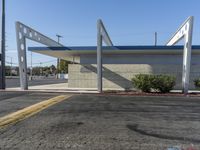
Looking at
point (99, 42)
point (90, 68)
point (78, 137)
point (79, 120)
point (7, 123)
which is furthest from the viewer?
point (90, 68)

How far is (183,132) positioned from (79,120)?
134 inches

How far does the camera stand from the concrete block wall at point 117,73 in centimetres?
2452

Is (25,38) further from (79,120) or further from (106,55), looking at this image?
(79,120)

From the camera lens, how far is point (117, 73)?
25297 millimetres

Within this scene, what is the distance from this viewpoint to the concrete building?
24.3m

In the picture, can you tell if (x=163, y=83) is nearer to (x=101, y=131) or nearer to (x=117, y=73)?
(x=117, y=73)

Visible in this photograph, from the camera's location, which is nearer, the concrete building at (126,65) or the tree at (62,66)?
the concrete building at (126,65)

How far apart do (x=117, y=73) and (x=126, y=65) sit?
1255 mm

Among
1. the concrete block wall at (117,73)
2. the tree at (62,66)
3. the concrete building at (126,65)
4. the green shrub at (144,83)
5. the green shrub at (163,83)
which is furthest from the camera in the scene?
the tree at (62,66)

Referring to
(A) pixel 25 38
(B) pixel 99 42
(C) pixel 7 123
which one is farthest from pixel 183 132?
(A) pixel 25 38

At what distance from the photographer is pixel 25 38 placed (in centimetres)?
2283

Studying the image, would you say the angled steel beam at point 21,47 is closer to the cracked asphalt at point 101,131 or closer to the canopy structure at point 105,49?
the canopy structure at point 105,49

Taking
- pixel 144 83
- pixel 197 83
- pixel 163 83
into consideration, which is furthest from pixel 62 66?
pixel 163 83

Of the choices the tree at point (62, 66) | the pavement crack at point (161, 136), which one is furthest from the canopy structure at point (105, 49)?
the tree at point (62, 66)
